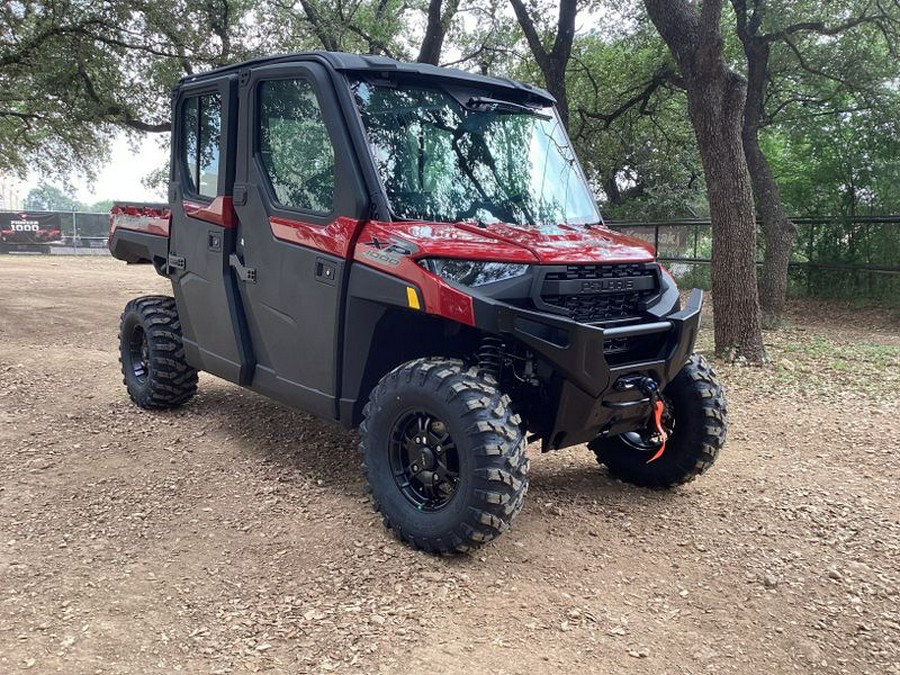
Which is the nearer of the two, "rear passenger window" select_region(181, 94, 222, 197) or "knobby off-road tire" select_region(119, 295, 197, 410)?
"rear passenger window" select_region(181, 94, 222, 197)

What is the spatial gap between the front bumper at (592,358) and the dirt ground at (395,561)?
60 centimetres

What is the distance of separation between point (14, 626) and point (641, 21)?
15186 mm

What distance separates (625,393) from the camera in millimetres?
3629

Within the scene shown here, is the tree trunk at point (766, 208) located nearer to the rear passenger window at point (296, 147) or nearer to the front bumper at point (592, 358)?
the front bumper at point (592, 358)

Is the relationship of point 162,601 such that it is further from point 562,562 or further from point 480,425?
point 562,562

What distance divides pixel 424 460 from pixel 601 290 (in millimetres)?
1161

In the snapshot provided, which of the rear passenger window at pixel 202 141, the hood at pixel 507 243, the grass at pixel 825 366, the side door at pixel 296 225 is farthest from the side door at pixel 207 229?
the grass at pixel 825 366

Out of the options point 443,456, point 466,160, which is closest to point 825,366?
point 466,160

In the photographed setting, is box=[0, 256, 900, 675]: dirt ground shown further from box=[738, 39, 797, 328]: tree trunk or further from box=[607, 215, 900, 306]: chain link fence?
box=[607, 215, 900, 306]: chain link fence

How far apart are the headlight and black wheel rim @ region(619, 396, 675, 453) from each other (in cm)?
139

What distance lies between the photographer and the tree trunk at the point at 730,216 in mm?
8359

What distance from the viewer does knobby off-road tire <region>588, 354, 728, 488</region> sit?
420cm

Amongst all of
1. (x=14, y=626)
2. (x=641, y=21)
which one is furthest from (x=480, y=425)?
(x=641, y=21)

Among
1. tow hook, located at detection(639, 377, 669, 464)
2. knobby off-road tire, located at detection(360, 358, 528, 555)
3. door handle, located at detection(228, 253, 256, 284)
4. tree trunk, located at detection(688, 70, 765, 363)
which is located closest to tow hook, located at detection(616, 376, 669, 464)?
tow hook, located at detection(639, 377, 669, 464)
